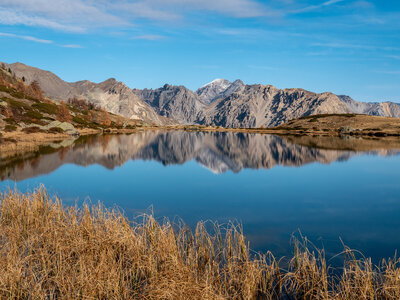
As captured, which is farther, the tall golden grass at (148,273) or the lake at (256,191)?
the lake at (256,191)

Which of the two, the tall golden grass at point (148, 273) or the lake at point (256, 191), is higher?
the tall golden grass at point (148, 273)

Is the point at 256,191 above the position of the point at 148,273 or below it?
A: below

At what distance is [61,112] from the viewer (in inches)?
5266

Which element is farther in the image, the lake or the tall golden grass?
the lake

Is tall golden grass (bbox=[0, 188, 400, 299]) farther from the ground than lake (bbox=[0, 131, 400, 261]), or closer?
farther from the ground

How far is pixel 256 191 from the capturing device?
111 ft

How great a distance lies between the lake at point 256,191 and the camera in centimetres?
2038

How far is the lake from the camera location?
66.8 feet

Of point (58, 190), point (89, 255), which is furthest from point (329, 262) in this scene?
point (58, 190)

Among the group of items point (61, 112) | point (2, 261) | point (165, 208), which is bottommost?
point (165, 208)

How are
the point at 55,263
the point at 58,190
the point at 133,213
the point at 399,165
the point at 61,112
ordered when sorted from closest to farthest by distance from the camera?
1. the point at 55,263
2. the point at 133,213
3. the point at 58,190
4. the point at 399,165
5. the point at 61,112

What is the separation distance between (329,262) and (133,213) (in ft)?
49.0

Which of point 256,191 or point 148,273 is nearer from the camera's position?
point 148,273

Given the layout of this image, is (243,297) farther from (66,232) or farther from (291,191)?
(291,191)
